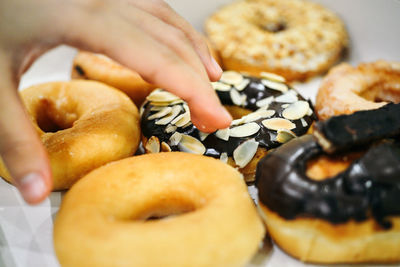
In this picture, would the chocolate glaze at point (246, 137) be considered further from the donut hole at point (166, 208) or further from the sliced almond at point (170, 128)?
the donut hole at point (166, 208)

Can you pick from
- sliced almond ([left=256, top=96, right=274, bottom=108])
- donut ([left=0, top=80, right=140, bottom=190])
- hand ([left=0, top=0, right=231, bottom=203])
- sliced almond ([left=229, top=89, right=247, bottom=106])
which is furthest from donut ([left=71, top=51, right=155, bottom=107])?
hand ([left=0, top=0, right=231, bottom=203])

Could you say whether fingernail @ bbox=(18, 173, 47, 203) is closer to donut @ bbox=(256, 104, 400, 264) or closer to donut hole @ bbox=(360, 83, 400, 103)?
donut @ bbox=(256, 104, 400, 264)

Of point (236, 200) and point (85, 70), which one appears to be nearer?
point (236, 200)

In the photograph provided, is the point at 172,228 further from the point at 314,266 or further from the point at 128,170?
the point at 314,266

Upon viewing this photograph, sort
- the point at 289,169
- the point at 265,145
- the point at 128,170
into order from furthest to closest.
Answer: the point at 265,145 < the point at 128,170 < the point at 289,169

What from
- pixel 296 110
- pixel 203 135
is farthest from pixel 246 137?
pixel 296 110

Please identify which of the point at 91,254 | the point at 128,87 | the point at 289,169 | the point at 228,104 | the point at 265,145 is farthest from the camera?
the point at 128,87

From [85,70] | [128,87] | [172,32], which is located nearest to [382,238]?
[172,32]
